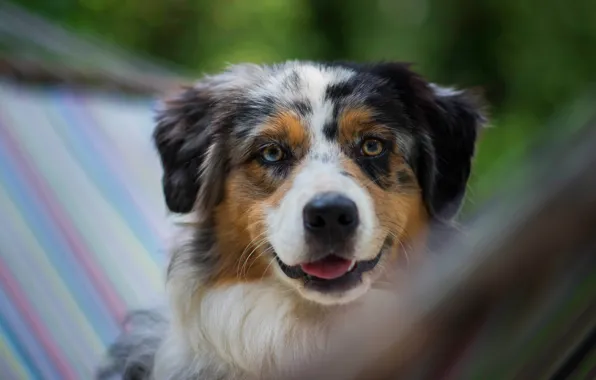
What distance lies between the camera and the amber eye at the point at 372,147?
5.25ft

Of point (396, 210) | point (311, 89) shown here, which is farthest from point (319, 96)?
point (396, 210)

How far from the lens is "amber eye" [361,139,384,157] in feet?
5.25

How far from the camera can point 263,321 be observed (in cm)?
166

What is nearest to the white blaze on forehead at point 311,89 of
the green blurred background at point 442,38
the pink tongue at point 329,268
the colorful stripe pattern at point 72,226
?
the pink tongue at point 329,268

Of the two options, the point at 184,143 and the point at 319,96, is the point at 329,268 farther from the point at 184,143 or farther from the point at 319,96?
the point at 184,143

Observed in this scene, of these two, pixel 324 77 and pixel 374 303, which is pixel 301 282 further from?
pixel 324 77

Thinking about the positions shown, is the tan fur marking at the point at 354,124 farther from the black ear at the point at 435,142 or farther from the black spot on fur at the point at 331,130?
the black ear at the point at 435,142

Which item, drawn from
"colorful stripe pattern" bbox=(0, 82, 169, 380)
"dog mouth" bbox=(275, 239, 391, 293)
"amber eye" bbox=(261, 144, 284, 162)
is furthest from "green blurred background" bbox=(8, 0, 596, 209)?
"dog mouth" bbox=(275, 239, 391, 293)

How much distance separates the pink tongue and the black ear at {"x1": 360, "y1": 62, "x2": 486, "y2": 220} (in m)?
0.32

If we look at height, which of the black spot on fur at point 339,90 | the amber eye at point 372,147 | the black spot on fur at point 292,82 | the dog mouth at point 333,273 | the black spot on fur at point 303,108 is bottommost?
the dog mouth at point 333,273

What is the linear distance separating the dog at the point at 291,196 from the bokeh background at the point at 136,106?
0.64 ft

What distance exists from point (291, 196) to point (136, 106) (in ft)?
5.44

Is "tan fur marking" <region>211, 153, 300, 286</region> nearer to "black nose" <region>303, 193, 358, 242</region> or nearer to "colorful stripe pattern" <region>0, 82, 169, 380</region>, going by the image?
"black nose" <region>303, 193, 358, 242</region>

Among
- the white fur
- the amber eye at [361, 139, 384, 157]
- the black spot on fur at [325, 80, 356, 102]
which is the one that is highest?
the black spot on fur at [325, 80, 356, 102]
